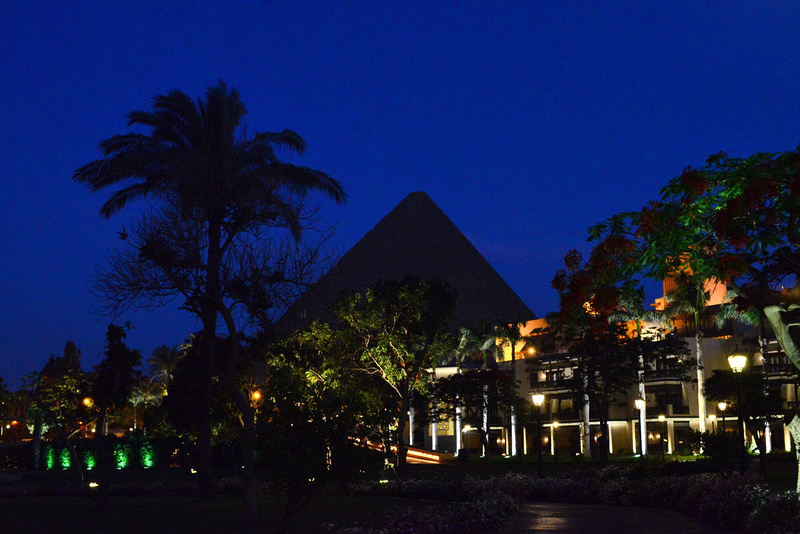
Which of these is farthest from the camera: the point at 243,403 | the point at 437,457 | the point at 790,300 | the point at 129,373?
the point at 437,457

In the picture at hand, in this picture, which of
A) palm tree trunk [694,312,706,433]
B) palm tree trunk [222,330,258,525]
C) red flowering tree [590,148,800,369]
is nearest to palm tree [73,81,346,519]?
palm tree trunk [222,330,258,525]

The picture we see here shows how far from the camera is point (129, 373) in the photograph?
2722 centimetres

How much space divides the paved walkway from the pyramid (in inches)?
5217

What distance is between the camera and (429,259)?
163 metres

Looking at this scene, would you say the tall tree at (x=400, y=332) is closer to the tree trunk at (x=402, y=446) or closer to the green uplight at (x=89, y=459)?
the tree trunk at (x=402, y=446)

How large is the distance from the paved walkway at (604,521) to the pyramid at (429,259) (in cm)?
13252

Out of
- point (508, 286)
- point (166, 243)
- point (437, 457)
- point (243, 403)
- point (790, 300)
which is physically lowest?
point (437, 457)

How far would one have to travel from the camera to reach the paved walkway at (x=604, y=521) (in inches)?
544

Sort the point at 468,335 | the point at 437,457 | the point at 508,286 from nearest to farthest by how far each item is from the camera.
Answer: the point at 437,457 → the point at 468,335 → the point at 508,286

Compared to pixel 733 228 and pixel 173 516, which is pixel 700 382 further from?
pixel 733 228

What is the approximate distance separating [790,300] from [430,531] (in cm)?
629

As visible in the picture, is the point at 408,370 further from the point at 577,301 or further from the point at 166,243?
the point at 577,301

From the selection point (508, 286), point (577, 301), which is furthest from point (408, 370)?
point (508, 286)

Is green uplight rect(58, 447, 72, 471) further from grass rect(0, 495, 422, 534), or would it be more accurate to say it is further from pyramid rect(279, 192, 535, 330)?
pyramid rect(279, 192, 535, 330)
